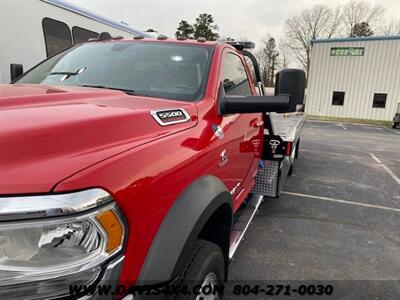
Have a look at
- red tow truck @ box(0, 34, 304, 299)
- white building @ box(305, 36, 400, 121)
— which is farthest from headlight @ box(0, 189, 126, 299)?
white building @ box(305, 36, 400, 121)

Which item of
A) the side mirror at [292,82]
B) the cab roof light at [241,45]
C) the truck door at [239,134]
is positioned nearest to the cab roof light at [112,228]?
the truck door at [239,134]

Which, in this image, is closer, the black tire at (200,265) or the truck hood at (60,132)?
the truck hood at (60,132)

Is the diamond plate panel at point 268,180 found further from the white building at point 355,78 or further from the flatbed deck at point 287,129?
the white building at point 355,78

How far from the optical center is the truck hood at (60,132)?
118 cm

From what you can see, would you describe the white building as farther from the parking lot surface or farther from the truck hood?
the truck hood

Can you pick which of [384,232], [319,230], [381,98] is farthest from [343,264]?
[381,98]

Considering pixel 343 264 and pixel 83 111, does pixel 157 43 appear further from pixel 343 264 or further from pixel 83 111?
pixel 343 264

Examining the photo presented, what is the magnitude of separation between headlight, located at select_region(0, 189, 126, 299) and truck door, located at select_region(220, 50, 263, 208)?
4.37 feet

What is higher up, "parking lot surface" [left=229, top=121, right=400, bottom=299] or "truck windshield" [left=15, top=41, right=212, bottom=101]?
"truck windshield" [left=15, top=41, right=212, bottom=101]

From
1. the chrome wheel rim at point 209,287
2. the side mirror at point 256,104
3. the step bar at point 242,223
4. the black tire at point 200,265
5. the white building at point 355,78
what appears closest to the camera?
the black tire at point 200,265

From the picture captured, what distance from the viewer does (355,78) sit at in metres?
25.9

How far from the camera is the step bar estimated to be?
9.16 feet

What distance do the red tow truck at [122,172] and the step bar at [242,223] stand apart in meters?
0.07

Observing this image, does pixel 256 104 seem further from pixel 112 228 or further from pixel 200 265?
pixel 112 228
